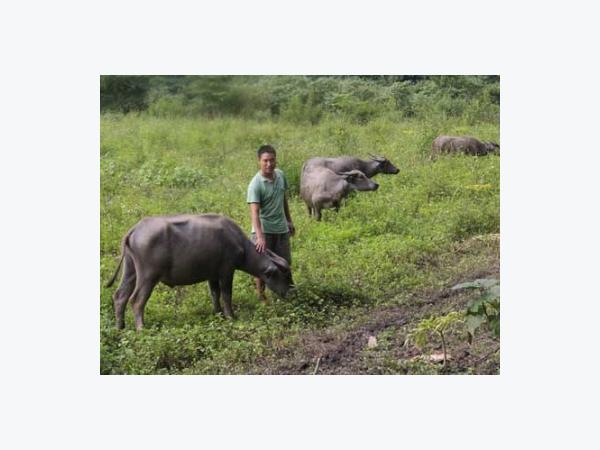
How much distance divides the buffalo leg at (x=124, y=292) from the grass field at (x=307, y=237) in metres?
0.09

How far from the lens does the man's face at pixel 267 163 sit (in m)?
8.98

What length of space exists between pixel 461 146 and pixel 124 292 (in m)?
3.48

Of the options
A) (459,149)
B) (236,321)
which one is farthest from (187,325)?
(459,149)

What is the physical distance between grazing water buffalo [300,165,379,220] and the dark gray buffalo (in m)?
1.09

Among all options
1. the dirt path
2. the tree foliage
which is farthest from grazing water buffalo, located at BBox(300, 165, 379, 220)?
the dirt path

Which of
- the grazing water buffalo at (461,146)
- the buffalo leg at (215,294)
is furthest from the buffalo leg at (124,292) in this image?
the grazing water buffalo at (461,146)

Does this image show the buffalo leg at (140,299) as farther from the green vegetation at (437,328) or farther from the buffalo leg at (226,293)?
the green vegetation at (437,328)

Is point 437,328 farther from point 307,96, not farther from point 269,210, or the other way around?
point 307,96

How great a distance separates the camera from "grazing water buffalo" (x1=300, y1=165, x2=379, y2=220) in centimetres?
1001

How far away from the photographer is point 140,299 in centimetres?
870

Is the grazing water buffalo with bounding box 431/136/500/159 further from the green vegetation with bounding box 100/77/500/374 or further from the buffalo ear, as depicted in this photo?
the buffalo ear

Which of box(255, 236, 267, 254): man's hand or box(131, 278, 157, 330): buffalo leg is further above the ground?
box(255, 236, 267, 254): man's hand

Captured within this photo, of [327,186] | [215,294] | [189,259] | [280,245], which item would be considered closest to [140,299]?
[189,259]

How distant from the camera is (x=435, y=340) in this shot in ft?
28.8
